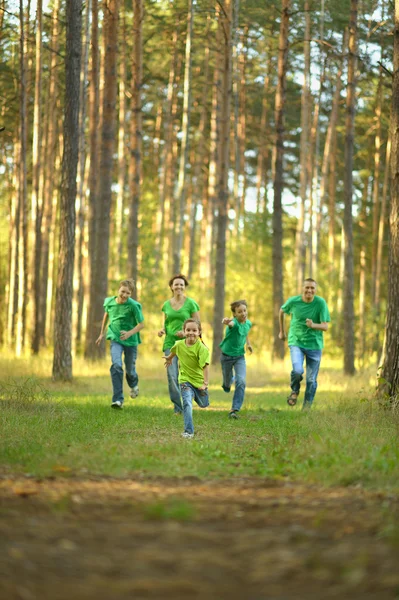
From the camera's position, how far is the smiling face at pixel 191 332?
11281mm

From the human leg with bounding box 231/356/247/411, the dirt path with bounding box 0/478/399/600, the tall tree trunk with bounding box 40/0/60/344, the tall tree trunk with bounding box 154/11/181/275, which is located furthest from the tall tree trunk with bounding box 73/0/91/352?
the dirt path with bounding box 0/478/399/600

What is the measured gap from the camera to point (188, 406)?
35.9 feet

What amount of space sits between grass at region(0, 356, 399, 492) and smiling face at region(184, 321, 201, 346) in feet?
3.59

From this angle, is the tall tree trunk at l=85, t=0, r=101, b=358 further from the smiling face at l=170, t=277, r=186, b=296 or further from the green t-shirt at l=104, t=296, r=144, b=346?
the smiling face at l=170, t=277, r=186, b=296

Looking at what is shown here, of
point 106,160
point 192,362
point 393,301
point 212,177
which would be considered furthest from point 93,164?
point 192,362

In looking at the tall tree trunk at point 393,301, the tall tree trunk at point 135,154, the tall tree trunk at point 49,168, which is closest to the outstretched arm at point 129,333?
the tall tree trunk at point 393,301

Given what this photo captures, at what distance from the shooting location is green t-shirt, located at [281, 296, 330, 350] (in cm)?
1456

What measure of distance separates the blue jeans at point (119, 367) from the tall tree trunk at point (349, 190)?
10159 mm

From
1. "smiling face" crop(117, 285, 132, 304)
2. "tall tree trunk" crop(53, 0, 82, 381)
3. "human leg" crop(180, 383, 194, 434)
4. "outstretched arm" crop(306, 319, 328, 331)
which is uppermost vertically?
"tall tree trunk" crop(53, 0, 82, 381)

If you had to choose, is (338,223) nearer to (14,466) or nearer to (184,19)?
(184,19)

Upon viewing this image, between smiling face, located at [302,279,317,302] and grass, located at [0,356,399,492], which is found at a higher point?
smiling face, located at [302,279,317,302]

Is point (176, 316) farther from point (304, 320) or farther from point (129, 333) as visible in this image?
point (304, 320)

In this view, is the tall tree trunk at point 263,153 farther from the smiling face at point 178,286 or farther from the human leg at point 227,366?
the smiling face at point 178,286

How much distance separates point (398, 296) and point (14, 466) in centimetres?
730
